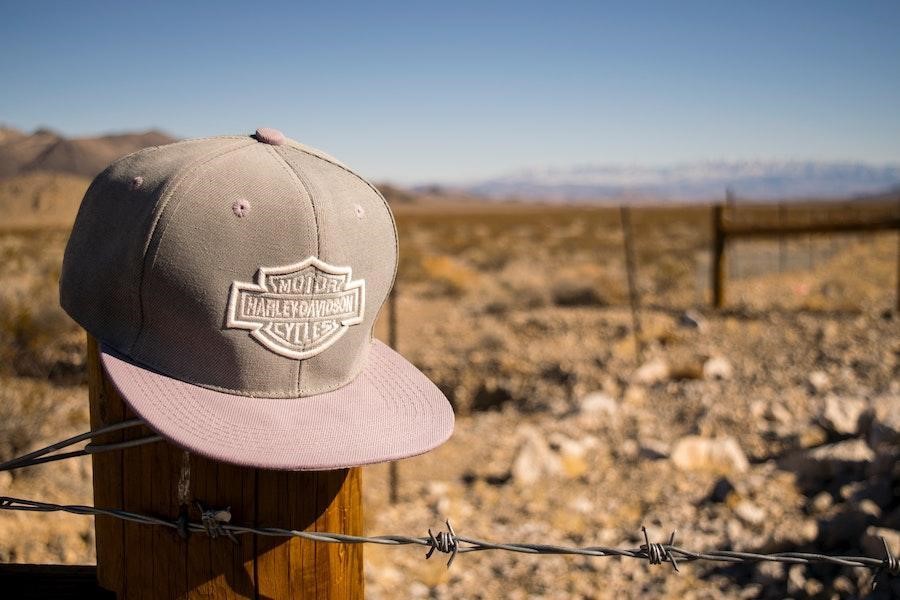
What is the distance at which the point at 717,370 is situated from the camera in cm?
719

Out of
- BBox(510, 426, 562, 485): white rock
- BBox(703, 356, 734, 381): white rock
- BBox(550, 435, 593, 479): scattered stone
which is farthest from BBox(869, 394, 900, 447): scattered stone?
BBox(703, 356, 734, 381): white rock

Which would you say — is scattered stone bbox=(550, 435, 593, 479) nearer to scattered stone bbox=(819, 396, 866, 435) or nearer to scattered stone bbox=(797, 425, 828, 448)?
scattered stone bbox=(797, 425, 828, 448)

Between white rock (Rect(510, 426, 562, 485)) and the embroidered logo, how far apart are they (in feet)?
12.6

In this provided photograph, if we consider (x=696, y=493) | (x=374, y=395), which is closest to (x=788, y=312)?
(x=696, y=493)

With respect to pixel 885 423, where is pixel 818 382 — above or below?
below

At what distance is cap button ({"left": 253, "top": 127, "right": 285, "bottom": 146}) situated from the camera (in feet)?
4.90

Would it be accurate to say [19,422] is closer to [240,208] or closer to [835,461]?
[240,208]

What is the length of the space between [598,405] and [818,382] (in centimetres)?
202

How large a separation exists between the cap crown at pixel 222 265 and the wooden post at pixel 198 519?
156 millimetres

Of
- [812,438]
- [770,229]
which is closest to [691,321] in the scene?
[770,229]

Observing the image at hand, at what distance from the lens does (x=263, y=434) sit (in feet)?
4.26

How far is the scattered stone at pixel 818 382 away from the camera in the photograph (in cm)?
643

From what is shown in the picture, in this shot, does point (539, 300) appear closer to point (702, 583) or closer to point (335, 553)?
point (702, 583)

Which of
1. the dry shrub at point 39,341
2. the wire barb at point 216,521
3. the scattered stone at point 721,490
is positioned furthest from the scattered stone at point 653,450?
the dry shrub at point 39,341
